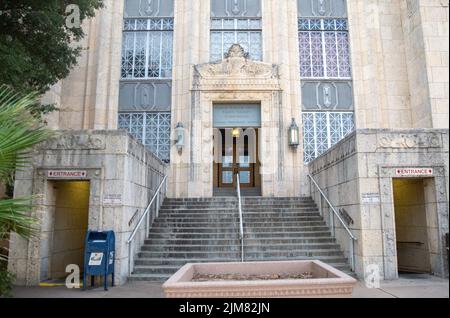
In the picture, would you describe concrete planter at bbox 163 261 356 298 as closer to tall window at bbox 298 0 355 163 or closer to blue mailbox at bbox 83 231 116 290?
blue mailbox at bbox 83 231 116 290

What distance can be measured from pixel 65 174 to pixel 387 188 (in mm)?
7159

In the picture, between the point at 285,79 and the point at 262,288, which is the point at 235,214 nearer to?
the point at 285,79

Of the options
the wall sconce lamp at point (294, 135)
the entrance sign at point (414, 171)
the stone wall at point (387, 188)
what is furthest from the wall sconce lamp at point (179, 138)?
the entrance sign at point (414, 171)

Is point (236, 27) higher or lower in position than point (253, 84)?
higher

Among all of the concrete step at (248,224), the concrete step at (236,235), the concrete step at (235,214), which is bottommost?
the concrete step at (236,235)

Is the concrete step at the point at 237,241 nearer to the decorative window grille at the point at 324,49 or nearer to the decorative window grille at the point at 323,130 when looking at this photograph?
the decorative window grille at the point at 323,130

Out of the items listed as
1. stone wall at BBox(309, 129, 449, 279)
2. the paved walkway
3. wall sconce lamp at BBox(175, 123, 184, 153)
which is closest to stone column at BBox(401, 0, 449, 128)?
stone wall at BBox(309, 129, 449, 279)

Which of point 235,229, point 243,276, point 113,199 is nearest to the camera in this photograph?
point 243,276

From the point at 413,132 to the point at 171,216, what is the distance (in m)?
6.83

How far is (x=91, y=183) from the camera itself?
8289 millimetres

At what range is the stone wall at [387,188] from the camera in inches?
322

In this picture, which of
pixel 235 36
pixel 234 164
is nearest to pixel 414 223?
pixel 234 164

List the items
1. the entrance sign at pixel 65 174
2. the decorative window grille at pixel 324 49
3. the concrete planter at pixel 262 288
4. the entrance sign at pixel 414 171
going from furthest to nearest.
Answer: the decorative window grille at pixel 324 49 < the entrance sign at pixel 414 171 < the entrance sign at pixel 65 174 < the concrete planter at pixel 262 288

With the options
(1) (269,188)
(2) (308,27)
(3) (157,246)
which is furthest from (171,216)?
(2) (308,27)
